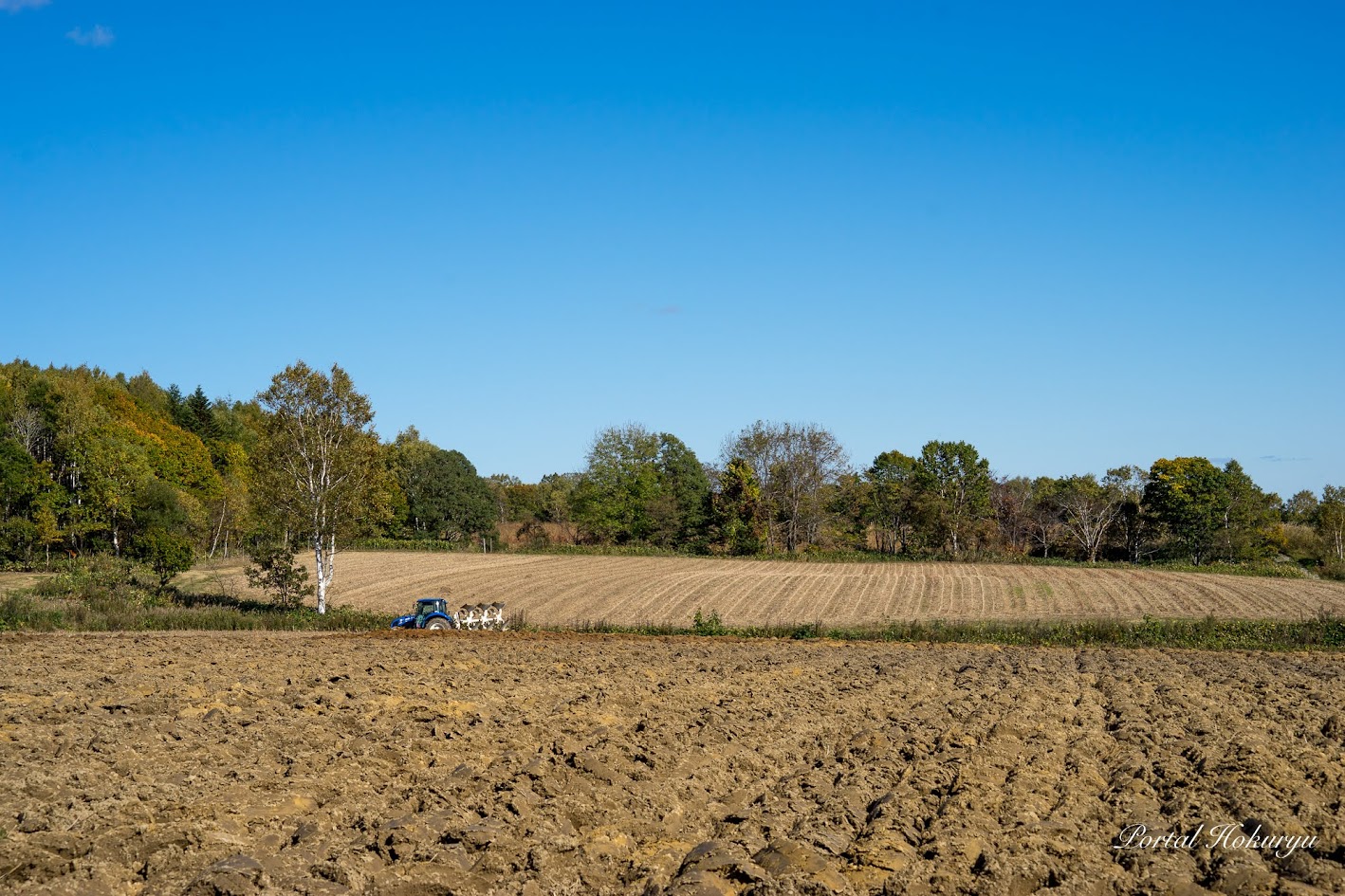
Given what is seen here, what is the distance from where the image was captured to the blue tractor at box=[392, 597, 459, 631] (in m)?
30.2

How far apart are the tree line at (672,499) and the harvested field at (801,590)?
758cm

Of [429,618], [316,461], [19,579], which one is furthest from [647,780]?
[19,579]

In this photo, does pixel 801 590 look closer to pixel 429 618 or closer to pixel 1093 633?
pixel 1093 633

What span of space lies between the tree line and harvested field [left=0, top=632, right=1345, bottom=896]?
4289 cm

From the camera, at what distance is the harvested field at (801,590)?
43938 millimetres

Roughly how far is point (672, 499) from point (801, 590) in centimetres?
3234

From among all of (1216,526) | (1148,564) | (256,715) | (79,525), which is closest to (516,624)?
(256,715)

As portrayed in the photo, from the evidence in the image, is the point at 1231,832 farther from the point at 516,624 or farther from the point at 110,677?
the point at 516,624

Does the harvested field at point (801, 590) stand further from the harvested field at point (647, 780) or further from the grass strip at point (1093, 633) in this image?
the harvested field at point (647, 780)

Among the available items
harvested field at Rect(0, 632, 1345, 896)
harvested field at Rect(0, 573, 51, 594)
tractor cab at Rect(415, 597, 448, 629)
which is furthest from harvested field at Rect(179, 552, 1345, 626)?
harvested field at Rect(0, 632, 1345, 896)

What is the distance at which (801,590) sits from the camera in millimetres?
52375

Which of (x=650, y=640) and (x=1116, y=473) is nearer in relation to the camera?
(x=650, y=640)

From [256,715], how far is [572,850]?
7.12 m

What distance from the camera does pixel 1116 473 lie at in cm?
8550
